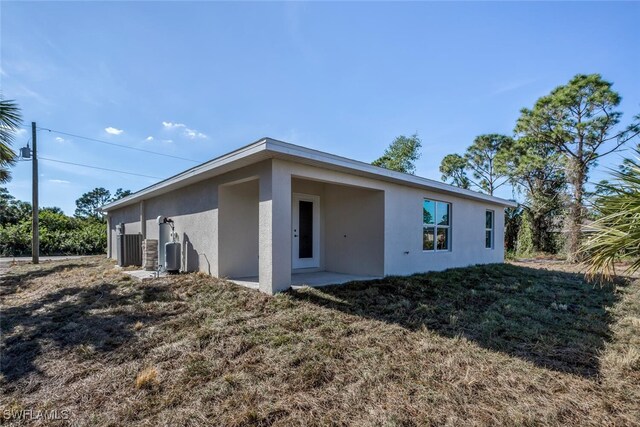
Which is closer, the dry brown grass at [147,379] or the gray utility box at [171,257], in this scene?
the dry brown grass at [147,379]

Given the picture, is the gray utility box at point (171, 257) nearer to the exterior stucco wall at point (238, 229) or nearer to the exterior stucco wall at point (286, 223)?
the exterior stucco wall at point (286, 223)

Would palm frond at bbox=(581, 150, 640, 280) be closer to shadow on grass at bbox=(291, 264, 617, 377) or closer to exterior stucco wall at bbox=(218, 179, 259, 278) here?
shadow on grass at bbox=(291, 264, 617, 377)

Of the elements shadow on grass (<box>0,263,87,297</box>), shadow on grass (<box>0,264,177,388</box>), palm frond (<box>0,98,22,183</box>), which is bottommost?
shadow on grass (<box>0,263,87,297</box>)

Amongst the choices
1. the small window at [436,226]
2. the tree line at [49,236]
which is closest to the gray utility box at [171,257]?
the small window at [436,226]

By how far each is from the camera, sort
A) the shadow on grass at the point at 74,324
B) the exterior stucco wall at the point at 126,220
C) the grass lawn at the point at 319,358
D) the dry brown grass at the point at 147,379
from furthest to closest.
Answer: the exterior stucco wall at the point at 126,220, the shadow on grass at the point at 74,324, the dry brown grass at the point at 147,379, the grass lawn at the point at 319,358

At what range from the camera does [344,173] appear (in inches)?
270

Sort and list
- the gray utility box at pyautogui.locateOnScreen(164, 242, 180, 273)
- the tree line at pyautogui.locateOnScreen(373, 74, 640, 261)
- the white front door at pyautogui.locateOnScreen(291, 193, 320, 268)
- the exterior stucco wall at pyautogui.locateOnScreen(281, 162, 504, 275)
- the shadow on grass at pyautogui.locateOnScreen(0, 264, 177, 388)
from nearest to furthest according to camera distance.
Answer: the shadow on grass at pyautogui.locateOnScreen(0, 264, 177, 388) → the exterior stucco wall at pyautogui.locateOnScreen(281, 162, 504, 275) → the gray utility box at pyautogui.locateOnScreen(164, 242, 180, 273) → the white front door at pyautogui.locateOnScreen(291, 193, 320, 268) → the tree line at pyautogui.locateOnScreen(373, 74, 640, 261)

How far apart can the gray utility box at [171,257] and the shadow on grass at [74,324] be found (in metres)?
1.19

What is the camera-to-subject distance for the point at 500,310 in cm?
554

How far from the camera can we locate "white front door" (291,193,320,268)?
8219 mm

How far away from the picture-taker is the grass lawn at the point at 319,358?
8.71 ft

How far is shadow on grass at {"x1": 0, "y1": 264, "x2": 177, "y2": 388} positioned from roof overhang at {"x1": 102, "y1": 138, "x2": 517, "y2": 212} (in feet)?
9.05

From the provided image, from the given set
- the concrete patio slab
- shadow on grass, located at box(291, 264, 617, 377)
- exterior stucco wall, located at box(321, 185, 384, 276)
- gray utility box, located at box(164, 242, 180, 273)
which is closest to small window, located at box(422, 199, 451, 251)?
shadow on grass, located at box(291, 264, 617, 377)

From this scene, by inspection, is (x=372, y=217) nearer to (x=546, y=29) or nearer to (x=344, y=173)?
(x=344, y=173)
